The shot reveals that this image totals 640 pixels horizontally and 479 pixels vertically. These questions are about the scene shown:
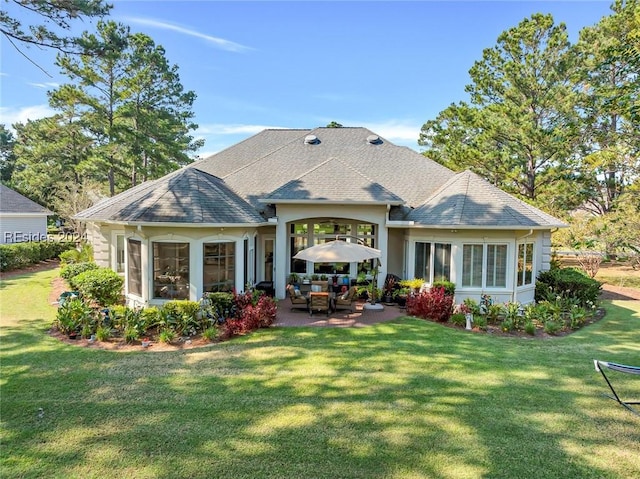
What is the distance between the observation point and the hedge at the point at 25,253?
73.5 ft

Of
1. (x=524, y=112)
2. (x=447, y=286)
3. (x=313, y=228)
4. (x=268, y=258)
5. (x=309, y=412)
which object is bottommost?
(x=309, y=412)

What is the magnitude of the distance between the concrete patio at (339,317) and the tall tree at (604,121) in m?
16.4

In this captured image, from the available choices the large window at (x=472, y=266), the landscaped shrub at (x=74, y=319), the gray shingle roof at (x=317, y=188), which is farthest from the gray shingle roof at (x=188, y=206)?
the large window at (x=472, y=266)

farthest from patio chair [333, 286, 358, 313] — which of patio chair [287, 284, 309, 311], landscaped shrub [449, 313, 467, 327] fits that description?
landscaped shrub [449, 313, 467, 327]

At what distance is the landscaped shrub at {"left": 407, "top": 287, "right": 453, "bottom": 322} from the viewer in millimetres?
12547

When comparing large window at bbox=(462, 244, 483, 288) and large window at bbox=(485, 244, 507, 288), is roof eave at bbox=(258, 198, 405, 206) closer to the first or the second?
large window at bbox=(462, 244, 483, 288)

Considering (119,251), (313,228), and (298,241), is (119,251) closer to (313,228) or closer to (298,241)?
(298,241)

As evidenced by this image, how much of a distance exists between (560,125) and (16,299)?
34277 mm

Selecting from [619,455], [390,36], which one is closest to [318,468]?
[619,455]

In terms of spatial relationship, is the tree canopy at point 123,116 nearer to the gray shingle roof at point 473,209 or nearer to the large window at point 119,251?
the large window at point 119,251

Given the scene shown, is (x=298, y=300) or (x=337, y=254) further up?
(x=337, y=254)

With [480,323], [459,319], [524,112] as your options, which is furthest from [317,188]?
[524,112]

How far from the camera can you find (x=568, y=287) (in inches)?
621

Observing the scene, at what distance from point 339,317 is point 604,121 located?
2719cm
